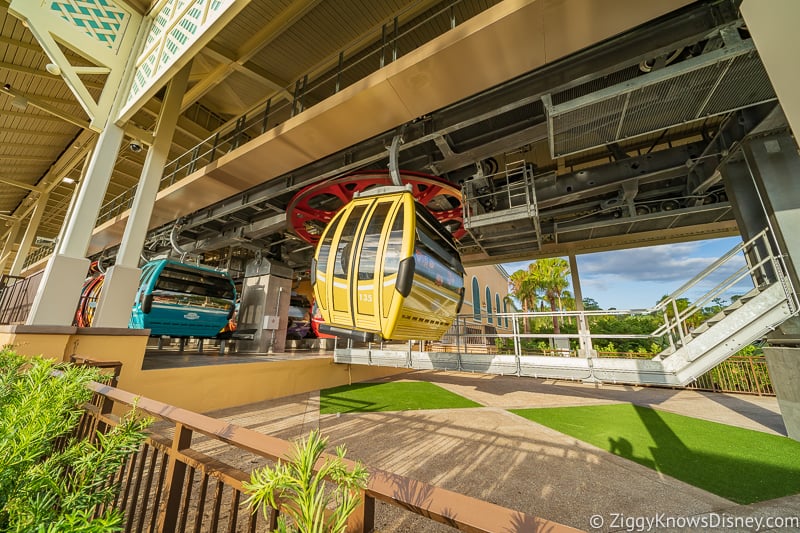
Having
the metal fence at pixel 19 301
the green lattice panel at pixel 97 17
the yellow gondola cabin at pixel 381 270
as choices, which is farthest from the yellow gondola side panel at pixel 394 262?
the green lattice panel at pixel 97 17

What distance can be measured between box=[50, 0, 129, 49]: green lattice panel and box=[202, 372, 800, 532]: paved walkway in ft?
21.4

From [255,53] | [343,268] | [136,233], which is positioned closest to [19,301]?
[136,233]

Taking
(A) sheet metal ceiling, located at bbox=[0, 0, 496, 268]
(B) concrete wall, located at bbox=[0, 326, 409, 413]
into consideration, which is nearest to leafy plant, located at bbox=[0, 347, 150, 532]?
(B) concrete wall, located at bbox=[0, 326, 409, 413]

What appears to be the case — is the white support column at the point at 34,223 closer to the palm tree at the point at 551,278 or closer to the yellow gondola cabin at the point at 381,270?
the yellow gondola cabin at the point at 381,270

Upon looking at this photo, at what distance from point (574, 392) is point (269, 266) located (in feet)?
33.0

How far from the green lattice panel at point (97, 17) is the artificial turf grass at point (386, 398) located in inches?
288

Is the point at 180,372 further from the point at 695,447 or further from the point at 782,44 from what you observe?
the point at 695,447

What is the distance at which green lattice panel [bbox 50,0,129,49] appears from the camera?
4094 millimetres

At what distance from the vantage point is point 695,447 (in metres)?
4.04

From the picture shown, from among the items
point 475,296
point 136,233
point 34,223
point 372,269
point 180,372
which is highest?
point 34,223

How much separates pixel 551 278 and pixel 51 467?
25.9 meters

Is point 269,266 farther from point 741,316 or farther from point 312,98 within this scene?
point 741,316

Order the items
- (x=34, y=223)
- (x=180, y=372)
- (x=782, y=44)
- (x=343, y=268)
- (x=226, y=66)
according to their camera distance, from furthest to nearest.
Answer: (x=34, y=223) < (x=226, y=66) < (x=180, y=372) < (x=343, y=268) < (x=782, y=44)

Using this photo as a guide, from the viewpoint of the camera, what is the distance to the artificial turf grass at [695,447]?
3014 millimetres
